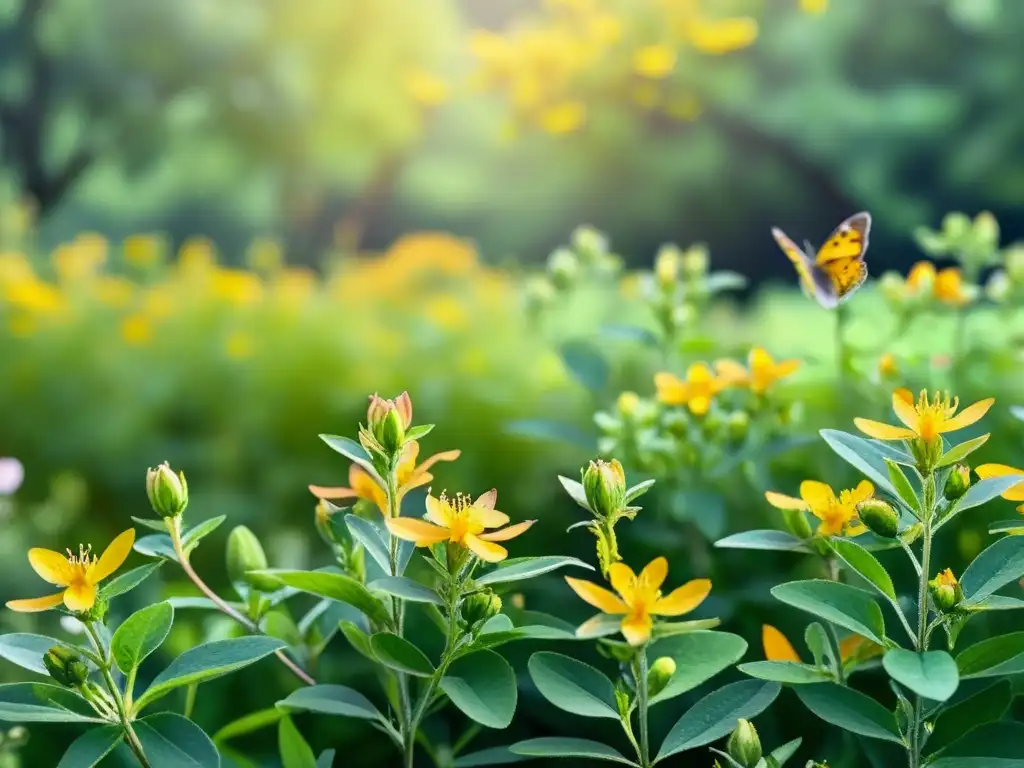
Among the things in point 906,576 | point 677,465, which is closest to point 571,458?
point 677,465

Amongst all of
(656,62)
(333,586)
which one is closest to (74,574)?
(333,586)

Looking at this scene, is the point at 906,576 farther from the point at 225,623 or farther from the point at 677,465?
the point at 225,623

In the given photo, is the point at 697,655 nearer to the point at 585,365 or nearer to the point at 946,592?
the point at 946,592

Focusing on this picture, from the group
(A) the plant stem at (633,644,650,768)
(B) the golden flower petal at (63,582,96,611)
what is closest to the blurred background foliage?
(A) the plant stem at (633,644,650,768)

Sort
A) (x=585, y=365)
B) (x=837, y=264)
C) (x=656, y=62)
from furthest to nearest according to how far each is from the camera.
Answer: (x=656, y=62)
(x=585, y=365)
(x=837, y=264)

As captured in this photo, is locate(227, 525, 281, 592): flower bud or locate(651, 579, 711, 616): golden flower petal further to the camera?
locate(227, 525, 281, 592): flower bud

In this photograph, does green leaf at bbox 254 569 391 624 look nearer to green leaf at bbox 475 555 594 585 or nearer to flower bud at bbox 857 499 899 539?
green leaf at bbox 475 555 594 585
